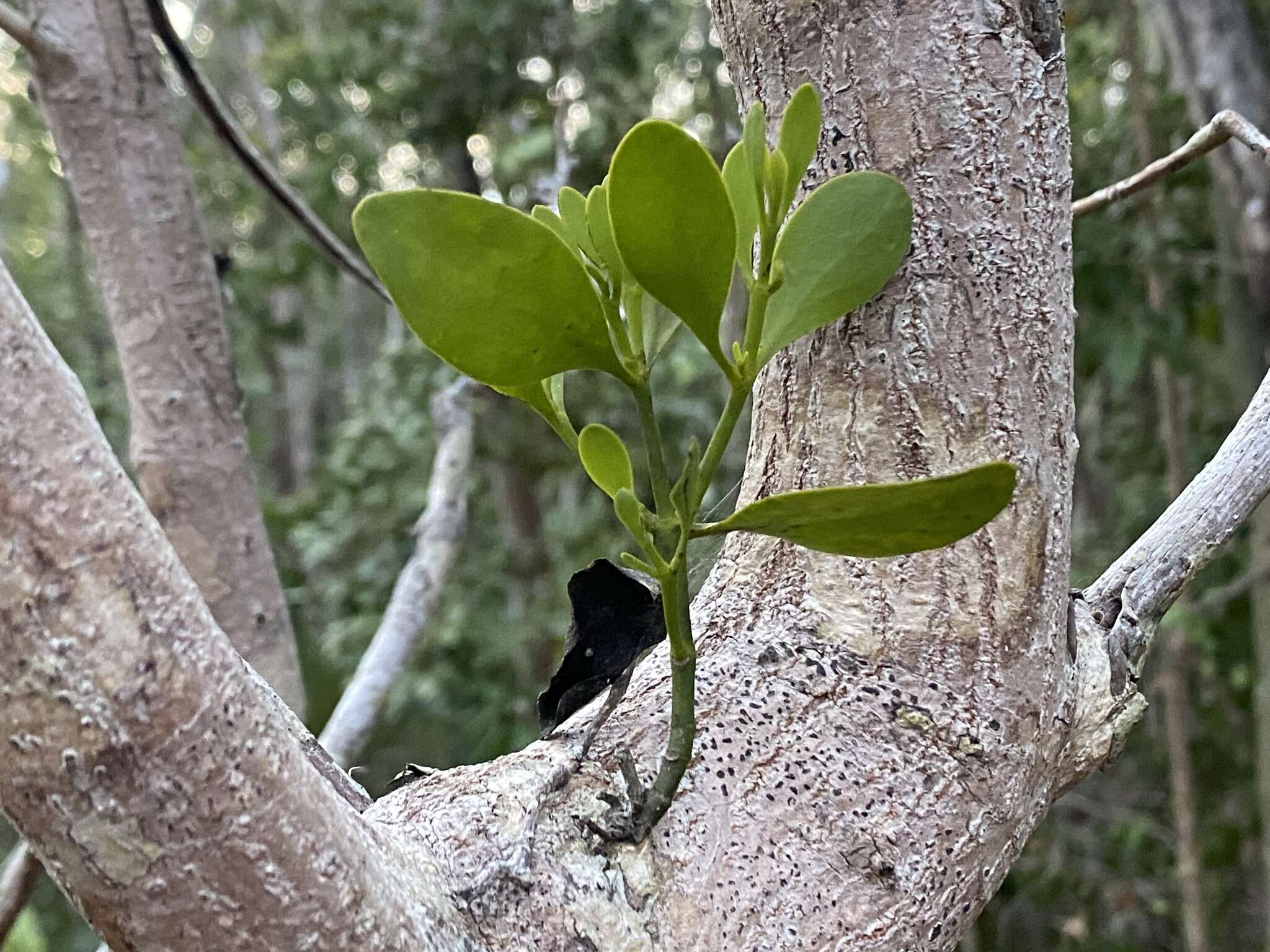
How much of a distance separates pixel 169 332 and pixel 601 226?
1.73ft

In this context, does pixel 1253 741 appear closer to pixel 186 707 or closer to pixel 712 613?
pixel 712 613

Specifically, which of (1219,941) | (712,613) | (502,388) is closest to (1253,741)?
(1219,941)

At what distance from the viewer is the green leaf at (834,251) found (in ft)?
0.79

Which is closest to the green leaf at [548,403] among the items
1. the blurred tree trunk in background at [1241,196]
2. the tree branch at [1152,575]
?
the tree branch at [1152,575]

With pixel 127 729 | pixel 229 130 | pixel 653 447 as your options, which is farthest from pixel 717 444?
pixel 229 130

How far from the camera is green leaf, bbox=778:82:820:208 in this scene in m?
0.22

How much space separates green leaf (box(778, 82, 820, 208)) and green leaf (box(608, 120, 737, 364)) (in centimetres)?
3

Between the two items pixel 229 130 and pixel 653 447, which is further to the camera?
pixel 229 130

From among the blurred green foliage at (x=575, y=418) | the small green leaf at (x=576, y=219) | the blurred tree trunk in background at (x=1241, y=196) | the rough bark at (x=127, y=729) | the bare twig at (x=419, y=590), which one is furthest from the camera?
the blurred green foliage at (x=575, y=418)

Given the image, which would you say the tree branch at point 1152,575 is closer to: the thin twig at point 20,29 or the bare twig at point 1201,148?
the bare twig at point 1201,148

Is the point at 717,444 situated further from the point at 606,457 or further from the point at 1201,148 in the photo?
the point at 1201,148

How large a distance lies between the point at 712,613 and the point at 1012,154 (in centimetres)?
16

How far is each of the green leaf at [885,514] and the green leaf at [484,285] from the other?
48 millimetres

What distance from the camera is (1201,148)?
386 mm
